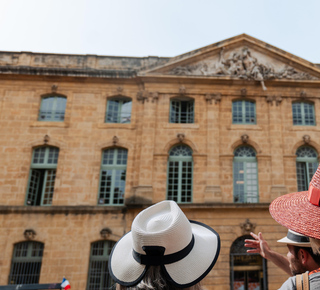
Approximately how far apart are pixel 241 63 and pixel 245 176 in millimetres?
5983

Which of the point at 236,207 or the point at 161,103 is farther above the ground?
the point at 161,103

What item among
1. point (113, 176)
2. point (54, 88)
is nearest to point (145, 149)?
point (113, 176)

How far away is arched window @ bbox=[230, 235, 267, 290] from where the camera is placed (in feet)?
51.8

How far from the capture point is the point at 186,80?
1884cm

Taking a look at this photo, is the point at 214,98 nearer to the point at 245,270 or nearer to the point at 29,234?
the point at 245,270

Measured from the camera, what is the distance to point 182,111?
1895 cm

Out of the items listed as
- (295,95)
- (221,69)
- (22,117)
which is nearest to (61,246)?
(22,117)

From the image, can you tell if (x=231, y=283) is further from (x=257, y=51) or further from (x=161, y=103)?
(x=257, y=51)

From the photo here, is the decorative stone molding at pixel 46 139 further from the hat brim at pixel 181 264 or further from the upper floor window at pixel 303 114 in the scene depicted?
the hat brim at pixel 181 264

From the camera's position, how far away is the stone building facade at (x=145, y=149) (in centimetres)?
1627

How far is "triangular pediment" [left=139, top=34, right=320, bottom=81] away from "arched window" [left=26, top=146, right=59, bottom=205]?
617 cm

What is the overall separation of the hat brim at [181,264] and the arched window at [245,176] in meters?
14.7

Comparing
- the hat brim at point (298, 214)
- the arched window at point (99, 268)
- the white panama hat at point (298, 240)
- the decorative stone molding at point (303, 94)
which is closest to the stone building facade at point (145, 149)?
the arched window at point (99, 268)

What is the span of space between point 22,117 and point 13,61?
333 cm
